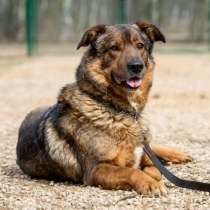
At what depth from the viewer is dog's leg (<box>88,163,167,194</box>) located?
5.54 m

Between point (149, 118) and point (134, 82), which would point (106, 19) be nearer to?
point (149, 118)

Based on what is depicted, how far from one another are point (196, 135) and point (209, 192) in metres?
3.55

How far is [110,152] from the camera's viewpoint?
19.3 feet

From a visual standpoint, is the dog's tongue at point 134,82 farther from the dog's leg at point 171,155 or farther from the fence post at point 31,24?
the fence post at point 31,24

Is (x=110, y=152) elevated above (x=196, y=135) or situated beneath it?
elevated above

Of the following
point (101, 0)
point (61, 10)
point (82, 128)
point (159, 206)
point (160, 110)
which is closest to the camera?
point (159, 206)

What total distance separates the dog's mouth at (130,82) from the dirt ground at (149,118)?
0.98m

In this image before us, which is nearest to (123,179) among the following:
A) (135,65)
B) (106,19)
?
(135,65)

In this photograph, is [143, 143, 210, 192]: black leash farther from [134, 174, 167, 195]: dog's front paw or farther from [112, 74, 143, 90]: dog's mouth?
[112, 74, 143, 90]: dog's mouth

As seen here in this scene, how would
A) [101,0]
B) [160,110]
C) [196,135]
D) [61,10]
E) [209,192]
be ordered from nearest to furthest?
[209,192], [196,135], [160,110], [101,0], [61,10]

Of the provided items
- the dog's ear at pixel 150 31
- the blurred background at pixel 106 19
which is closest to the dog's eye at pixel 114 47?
the dog's ear at pixel 150 31

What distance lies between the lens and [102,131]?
6.02m

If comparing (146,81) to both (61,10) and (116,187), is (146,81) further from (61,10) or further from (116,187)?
(61,10)

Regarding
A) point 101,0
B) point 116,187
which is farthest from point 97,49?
point 101,0
